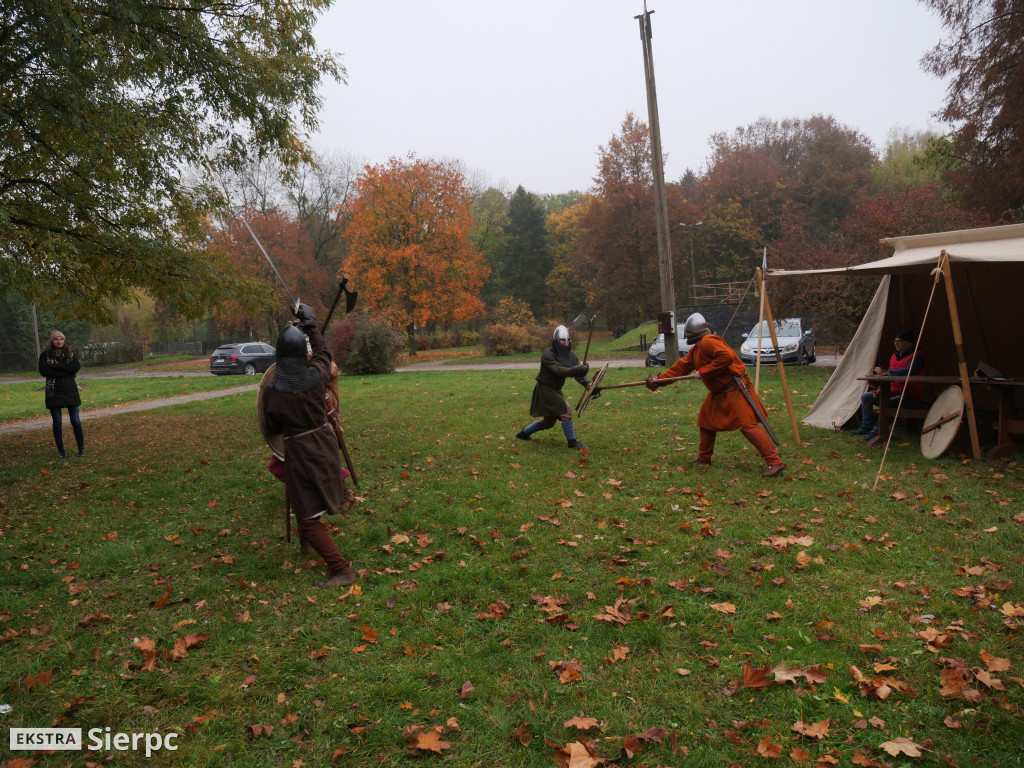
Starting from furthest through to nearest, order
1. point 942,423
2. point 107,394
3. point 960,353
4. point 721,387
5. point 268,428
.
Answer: point 107,394
point 942,423
point 721,387
point 960,353
point 268,428

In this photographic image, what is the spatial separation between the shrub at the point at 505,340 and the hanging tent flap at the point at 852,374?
70.2 feet

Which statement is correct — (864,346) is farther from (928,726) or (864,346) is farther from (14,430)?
(14,430)

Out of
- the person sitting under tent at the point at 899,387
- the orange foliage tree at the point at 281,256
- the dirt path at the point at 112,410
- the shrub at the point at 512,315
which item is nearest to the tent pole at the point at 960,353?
the person sitting under tent at the point at 899,387

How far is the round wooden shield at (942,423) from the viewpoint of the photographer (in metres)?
7.93

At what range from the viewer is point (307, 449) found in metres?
5.16

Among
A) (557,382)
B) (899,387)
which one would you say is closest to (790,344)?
(899,387)

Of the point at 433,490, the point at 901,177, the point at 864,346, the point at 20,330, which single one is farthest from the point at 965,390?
the point at 20,330

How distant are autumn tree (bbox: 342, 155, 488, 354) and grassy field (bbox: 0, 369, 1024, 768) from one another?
92.6 ft

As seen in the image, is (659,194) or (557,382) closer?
(557,382)

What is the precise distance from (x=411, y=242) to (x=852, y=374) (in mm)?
29107

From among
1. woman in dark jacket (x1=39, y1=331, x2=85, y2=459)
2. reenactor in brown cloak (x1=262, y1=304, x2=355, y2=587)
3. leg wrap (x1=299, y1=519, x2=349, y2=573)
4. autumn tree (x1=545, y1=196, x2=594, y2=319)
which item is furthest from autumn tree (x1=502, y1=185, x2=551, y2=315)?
leg wrap (x1=299, y1=519, x2=349, y2=573)

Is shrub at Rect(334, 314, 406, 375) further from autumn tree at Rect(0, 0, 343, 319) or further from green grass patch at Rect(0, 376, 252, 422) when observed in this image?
autumn tree at Rect(0, 0, 343, 319)

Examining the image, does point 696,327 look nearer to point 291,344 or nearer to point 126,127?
point 291,344

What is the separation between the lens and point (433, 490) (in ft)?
24.2
